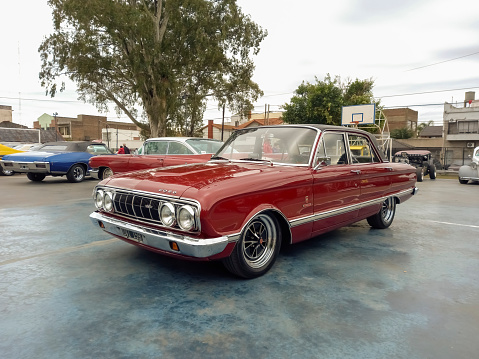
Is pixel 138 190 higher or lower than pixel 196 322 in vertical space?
higher

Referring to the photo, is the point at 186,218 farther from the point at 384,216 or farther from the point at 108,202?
the point at 384,216

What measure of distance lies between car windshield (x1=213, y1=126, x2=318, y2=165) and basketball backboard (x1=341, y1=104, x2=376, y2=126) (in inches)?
899

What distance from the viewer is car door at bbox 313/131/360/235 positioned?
387 cm

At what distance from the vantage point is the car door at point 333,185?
152 inches

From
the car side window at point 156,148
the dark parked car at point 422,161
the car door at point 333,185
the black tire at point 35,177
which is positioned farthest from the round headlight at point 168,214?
the dark parked car at point 422,161

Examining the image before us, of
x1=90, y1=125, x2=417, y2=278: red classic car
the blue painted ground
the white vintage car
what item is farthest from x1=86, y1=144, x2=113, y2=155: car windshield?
the white vintage car

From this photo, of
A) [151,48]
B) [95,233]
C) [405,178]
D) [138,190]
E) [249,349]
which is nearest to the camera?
[249,349]

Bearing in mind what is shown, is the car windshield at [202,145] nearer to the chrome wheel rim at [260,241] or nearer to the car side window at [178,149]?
the car side window at [178,149]

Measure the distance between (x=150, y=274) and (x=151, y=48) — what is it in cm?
1937

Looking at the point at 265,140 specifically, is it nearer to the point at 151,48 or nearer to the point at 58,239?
the point at 58,239

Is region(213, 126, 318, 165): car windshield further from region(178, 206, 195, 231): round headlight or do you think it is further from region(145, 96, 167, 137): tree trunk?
region(145, 96, 167, 137): tree trunk

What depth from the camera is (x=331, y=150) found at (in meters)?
4.29

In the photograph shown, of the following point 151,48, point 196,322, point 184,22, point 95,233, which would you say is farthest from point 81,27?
point 196,322

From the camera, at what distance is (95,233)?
4.96 metres
